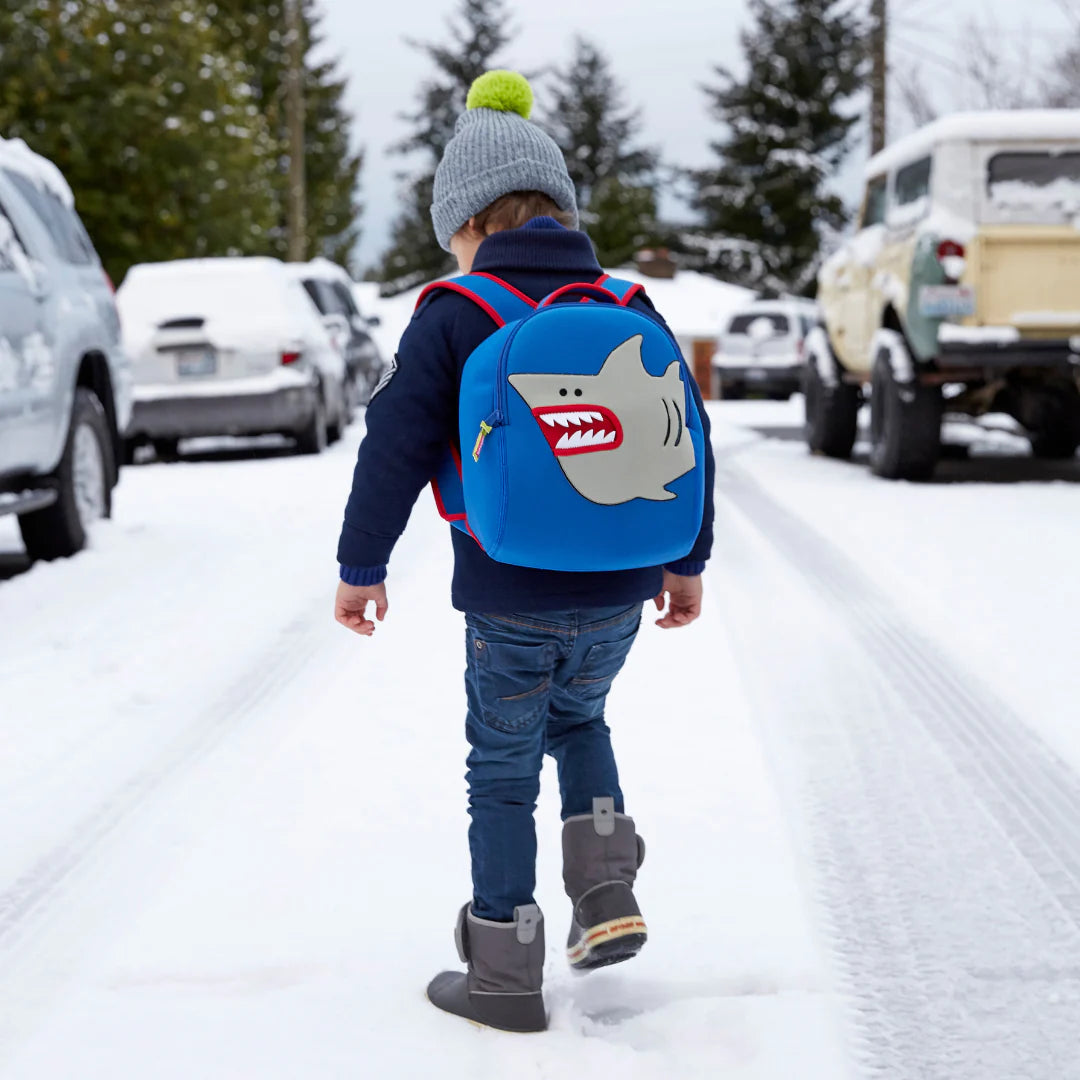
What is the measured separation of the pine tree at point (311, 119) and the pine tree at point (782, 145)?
14.5 m

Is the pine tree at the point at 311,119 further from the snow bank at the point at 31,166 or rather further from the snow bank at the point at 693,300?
the snow bank at the point at 31,166

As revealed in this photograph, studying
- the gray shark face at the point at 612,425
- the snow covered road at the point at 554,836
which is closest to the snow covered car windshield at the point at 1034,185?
the snow covered road at the point at 554,836

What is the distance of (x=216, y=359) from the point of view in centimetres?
1247

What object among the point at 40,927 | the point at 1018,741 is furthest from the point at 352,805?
the point at 1018,741

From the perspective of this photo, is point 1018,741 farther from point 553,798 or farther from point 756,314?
point 756,314

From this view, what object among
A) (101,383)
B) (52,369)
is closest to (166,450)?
(101,383)

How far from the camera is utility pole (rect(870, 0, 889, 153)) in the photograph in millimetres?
→ 24688

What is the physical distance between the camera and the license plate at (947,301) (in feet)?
31.2

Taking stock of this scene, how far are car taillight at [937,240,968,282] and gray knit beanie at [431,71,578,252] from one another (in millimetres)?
7365

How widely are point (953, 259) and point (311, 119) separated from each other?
167ft

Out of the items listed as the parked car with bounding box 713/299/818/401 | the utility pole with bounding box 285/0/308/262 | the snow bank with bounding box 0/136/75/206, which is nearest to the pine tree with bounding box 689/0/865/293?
the utility pole with bounding box 285/0/308/262

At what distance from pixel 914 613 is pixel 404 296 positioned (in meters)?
48.8

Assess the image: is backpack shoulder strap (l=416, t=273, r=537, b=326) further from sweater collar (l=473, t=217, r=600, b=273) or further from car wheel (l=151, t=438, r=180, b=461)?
car wheel (l=151, t=438, r=180, b=461)

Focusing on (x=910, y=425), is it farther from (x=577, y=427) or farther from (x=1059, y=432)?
(x=577, y=427)
